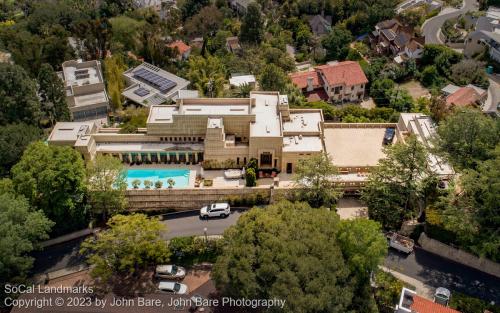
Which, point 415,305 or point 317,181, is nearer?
point 415,305

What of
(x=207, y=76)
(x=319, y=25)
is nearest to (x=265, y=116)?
(x=207, y=76)

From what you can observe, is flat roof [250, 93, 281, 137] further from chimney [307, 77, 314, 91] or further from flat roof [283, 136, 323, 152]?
chimney [307, 77, 314, 91]

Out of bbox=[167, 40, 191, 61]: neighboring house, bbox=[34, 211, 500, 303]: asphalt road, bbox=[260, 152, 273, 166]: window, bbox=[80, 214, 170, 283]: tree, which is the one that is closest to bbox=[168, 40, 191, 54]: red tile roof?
bbox=[167, 40, 191, 61]: neighboring house

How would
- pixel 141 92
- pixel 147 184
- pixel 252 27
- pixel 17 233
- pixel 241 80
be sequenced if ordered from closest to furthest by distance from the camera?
1. pixel 17 233
2. pixel 147 184
3. pixel 141 92
4. pixel 241 80
5. pixel 252 27

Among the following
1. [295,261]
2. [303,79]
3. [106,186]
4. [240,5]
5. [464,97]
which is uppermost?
[240,5]

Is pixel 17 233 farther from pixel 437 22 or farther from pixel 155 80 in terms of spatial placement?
pixel 437 22

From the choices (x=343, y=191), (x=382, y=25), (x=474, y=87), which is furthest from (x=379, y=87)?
(x=343, y=191)
